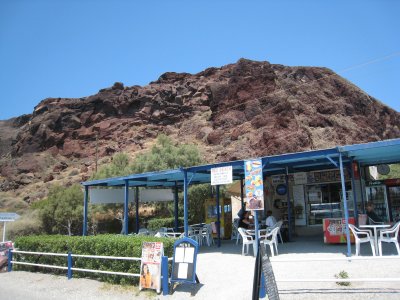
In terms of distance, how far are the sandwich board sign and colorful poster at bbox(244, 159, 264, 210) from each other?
2.76 metres

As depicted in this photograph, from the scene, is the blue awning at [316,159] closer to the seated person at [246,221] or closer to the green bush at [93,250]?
the seated person at [246,221]

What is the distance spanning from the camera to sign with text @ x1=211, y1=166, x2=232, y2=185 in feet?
35.8

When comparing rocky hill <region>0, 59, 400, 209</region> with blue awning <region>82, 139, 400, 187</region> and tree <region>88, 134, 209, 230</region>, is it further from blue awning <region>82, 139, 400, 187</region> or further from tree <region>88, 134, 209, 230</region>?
blue awning <region>82, 139, 400, 187</region>

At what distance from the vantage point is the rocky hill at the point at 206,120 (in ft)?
150

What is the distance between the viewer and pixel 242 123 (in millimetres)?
51125

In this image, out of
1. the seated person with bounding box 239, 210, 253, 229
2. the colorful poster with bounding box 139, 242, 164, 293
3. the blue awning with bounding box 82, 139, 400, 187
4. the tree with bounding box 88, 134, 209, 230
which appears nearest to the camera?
the colorful poster with bounding box 139, 242, 164, 293

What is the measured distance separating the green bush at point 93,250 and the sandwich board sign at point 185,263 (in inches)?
21.0

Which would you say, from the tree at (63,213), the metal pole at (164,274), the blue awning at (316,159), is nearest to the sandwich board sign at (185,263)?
the metal pole at (164,274)

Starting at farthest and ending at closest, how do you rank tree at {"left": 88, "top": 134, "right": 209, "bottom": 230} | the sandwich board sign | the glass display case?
tree at {"left": 88, "top": 134, "right": 209, "bottom": 230}, the glass display case, the sandwich board sign

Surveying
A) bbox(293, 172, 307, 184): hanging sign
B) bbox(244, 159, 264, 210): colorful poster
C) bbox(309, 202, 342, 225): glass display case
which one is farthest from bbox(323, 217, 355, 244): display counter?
bbox(293, 172, 307, 184): hanging sign

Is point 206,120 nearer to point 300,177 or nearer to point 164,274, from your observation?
point 300,177

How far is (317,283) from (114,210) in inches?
784

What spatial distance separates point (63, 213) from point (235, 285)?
61.9 feet

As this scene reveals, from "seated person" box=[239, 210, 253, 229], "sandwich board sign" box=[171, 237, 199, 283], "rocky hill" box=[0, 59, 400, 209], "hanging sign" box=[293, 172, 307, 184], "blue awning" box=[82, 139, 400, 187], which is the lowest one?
"sandwich board sign" box=[171, 237, 199, 283]
